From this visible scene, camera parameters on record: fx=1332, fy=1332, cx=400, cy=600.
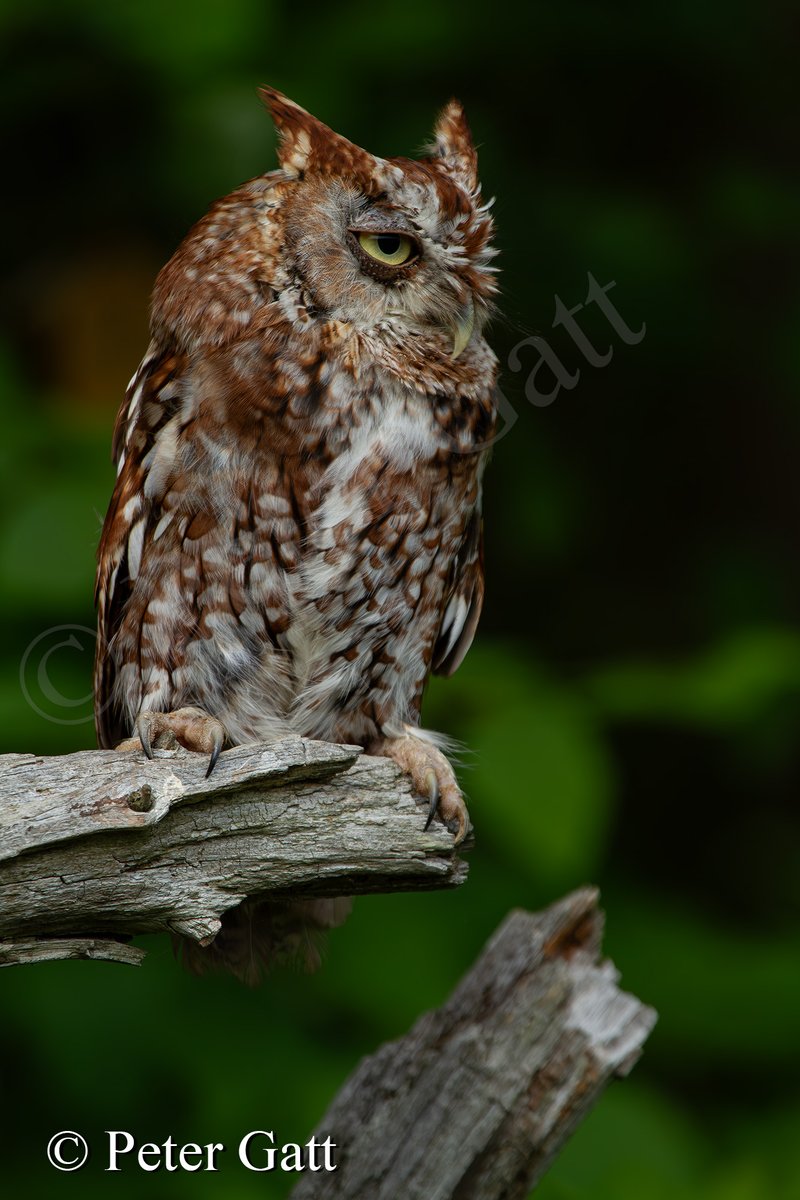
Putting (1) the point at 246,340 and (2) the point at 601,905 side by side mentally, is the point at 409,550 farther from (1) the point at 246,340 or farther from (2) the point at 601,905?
(2) the point at 601,905

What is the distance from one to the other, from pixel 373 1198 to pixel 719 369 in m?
2.23

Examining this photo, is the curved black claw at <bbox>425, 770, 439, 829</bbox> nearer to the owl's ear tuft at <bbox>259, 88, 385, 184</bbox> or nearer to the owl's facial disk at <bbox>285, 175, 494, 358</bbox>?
the owl's facial disk at <bbox>285, 175, 494, 358</bbox>

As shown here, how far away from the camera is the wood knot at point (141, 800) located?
1.49 meters

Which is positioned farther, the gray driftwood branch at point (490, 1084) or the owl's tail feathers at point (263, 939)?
the owl's tail feathers at point (263, 939)

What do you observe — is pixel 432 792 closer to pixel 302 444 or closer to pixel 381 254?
pixel 302 444

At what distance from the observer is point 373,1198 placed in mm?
1715

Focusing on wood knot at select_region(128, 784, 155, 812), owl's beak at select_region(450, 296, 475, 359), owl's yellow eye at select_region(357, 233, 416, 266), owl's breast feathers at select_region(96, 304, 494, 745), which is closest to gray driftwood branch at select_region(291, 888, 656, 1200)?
owl's breast feathers at select_region(96, 304, 494, 745)

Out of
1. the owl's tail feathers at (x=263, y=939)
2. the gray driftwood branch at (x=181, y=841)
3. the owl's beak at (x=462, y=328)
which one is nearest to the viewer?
the gray driftwood branch at (x=181, y=841)

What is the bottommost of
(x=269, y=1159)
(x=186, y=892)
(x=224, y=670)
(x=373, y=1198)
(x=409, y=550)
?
(x=269, y=1159)

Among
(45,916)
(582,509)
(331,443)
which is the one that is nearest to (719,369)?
(582,509)

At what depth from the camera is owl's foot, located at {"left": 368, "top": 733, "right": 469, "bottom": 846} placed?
178 cm

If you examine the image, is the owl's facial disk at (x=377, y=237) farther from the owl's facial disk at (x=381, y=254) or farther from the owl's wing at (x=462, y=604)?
the owl's wing at (x=462, y=604)

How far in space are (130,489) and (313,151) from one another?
1.69ft

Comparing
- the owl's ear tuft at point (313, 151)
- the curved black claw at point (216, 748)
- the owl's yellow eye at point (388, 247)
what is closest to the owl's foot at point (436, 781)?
the curved black claw at point (216, 748)
